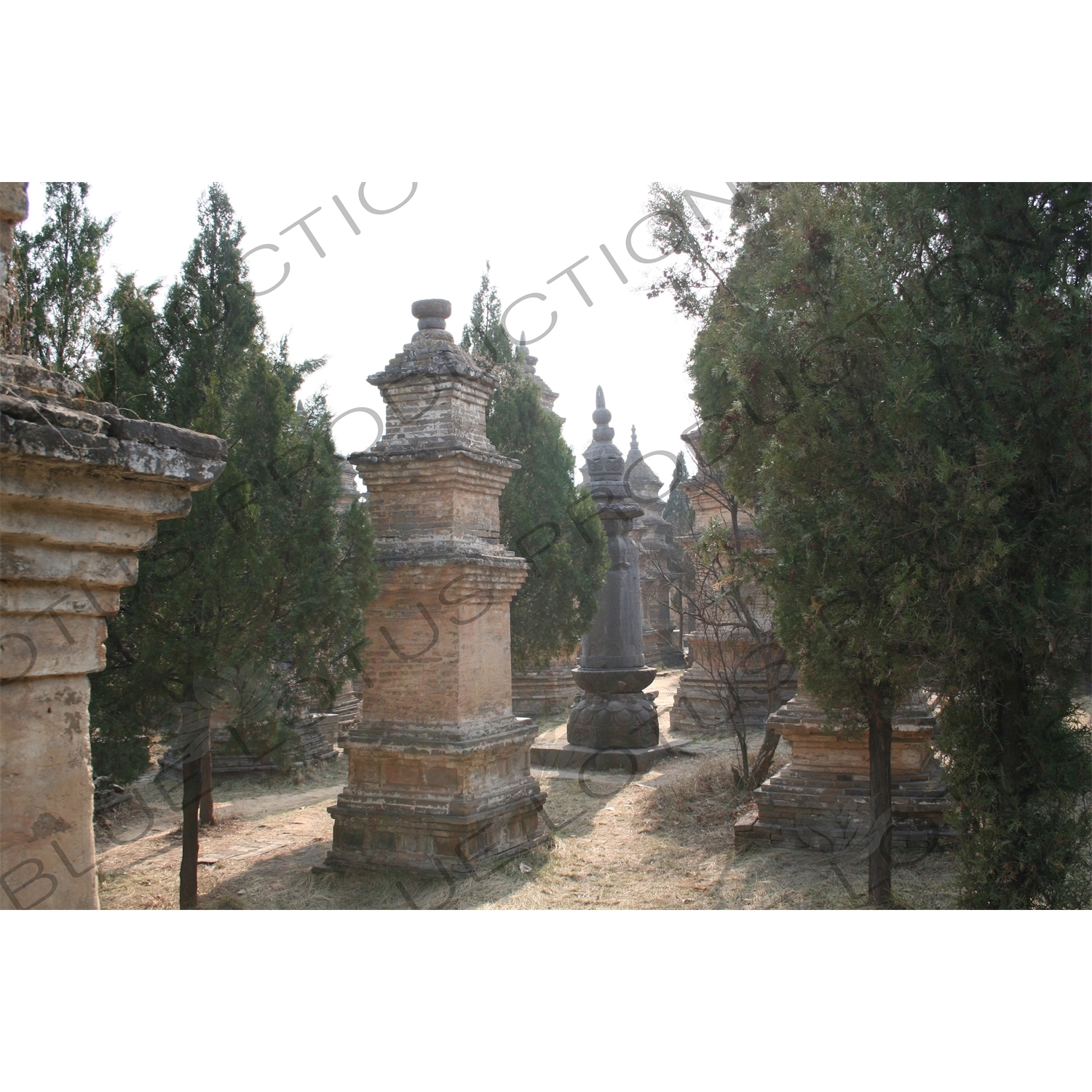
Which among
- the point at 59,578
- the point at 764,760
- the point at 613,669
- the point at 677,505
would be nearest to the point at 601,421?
the point at 613,669

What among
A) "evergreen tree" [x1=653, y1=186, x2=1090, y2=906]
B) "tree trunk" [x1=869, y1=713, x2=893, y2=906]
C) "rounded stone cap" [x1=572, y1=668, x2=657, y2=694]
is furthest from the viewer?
"rounded stone cap" [x1=572, y1=668, x2=657, y2=694]

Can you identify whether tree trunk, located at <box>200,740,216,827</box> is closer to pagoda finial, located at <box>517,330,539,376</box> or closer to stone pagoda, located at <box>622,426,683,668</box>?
pagoda finial, located at <box>517,330,539,376</box>

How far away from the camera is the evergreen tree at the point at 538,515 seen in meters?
14.9

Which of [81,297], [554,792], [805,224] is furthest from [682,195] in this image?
[554,792]

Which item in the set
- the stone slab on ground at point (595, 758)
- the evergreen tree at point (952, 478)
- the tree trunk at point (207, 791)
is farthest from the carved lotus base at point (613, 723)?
the evergreen tree at point (952, 478)

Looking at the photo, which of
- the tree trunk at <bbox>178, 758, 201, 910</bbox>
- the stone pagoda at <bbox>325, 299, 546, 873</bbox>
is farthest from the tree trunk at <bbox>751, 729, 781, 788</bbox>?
the tree trunk at <bbox>178, 758, 201, 910</bbox>

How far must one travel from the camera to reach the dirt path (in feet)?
23.9

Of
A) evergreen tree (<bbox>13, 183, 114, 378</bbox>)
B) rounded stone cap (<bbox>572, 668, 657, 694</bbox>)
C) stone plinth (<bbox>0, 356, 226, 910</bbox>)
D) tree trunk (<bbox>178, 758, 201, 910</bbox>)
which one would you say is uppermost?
evergreen tree (<bbox>13, 183, 114, 378</bbox>)

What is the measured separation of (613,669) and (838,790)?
20.5 ft

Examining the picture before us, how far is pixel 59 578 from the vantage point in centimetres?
258

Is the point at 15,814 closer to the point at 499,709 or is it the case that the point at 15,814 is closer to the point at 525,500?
the point at 499,709

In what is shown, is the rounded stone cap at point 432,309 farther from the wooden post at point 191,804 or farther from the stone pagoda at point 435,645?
the wooden post at point 191,804

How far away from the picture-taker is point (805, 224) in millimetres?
5855

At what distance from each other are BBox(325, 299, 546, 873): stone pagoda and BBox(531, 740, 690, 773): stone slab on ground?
483 centimetres
